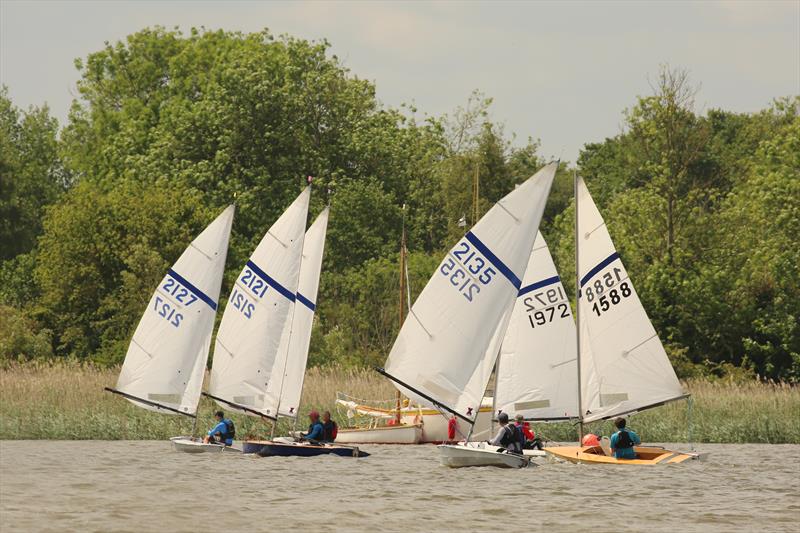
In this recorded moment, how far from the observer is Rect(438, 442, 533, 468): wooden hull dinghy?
101ft

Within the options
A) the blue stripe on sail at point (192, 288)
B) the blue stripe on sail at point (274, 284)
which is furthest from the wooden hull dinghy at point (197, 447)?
the blue stripe on sail at point (274, 284)

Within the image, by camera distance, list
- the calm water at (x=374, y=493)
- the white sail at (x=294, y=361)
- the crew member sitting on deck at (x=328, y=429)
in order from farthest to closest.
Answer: the white sail at (x=294, y=361) → the crew member sitting on deck at (x=328, y=429) → the calm water at (x=374, y=493)

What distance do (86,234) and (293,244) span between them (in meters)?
25.6

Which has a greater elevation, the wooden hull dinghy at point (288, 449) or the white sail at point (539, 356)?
the white sail at point (539, 356)

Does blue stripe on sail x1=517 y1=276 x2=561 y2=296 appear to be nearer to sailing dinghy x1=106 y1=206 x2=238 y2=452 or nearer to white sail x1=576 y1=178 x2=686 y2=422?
white sail x1=576 y1=178 x2=686 y2=422

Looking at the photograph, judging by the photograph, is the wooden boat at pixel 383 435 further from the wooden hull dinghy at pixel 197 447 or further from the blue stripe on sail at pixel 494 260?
the blue stripe on sail at pixel 494 260

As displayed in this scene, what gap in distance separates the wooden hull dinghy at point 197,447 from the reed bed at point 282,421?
3236mm

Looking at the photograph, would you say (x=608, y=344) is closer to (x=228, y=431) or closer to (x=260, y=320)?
(x=260, y=320)

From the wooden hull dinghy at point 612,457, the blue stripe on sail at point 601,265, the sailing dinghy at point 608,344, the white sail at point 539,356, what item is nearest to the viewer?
the wooden hull dinghy at point 612,457

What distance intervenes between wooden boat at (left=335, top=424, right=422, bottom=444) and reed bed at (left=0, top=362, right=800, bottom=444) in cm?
130

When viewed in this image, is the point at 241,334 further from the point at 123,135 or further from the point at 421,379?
the point at 123,135

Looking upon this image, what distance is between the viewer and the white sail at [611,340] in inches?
1259

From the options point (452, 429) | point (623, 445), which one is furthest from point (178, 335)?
point (623, 445)

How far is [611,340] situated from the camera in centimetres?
3228
